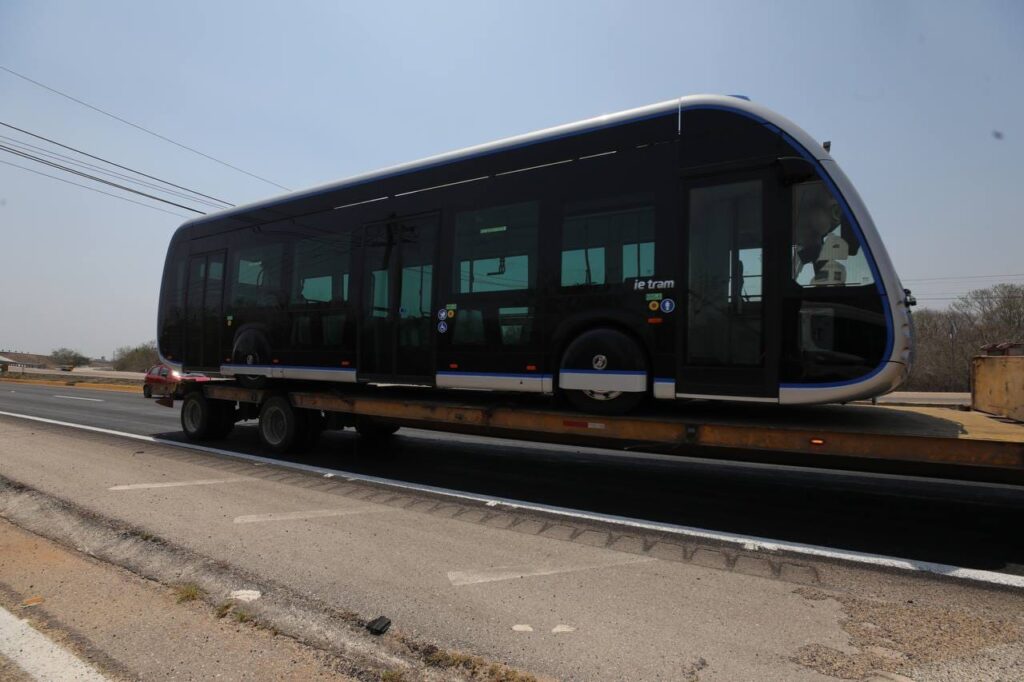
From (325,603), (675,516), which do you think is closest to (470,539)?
(325,603)

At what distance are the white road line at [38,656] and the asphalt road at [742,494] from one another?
3.96 metres

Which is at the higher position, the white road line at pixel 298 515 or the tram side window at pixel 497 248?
the tram side window at pixel 497 248

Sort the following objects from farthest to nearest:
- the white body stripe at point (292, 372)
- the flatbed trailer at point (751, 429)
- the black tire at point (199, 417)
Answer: the black tire at point (199, 417), the white body stripe at point (292, 372), the flatbed trailer at point (751, 429)

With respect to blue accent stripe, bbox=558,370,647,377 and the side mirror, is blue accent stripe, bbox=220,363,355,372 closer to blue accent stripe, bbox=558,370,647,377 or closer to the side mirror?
blue accent stripe, bbox=558,370,647,377

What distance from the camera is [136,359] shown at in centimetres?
6003

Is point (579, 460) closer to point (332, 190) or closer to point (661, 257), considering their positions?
point (661, 257)

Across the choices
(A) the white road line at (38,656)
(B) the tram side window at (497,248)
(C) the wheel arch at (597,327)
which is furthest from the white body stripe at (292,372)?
(A) the white road line at (38,656)

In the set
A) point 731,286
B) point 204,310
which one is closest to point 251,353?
point 204,310

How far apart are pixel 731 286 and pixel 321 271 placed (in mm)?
5730

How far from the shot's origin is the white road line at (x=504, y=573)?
3.76m

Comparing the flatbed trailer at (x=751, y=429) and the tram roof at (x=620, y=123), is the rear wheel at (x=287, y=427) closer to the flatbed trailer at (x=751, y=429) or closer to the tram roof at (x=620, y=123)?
the flatbed trailer at (x=751, y=429)

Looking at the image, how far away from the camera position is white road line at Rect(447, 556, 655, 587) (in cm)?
376

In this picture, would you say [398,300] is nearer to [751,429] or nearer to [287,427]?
[287,427]

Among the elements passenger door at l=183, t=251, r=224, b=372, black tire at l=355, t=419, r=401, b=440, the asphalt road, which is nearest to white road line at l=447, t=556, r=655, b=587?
the asphalt road
